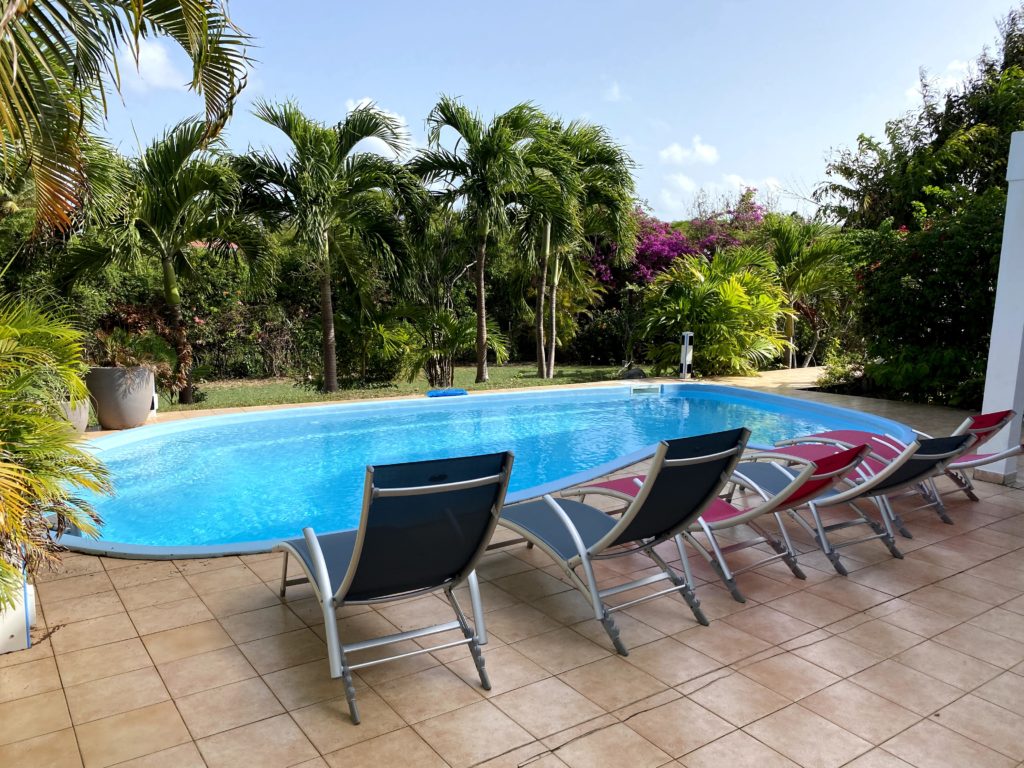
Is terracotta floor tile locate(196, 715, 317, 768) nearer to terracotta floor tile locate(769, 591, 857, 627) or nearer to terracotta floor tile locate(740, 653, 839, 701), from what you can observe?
terracotta floor tile locate(740, 653, 839, 701)

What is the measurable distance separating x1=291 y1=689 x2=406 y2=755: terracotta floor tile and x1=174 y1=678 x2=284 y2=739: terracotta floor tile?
138 millimetres

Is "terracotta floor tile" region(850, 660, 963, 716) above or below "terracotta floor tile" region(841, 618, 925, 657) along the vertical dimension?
below

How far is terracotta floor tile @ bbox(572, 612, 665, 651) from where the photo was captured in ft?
11.3

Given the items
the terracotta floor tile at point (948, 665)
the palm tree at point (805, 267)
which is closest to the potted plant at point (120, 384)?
the terracotta floor tile at point (948, 665)

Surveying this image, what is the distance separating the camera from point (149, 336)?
10.4 metres

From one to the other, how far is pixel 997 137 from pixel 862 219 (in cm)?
384

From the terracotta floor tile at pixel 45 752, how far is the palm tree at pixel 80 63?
7.69ft

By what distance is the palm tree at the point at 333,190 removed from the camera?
36.3 ft

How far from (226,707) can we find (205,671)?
1.12ft

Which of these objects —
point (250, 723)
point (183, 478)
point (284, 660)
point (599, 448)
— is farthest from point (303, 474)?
point (250, 723)

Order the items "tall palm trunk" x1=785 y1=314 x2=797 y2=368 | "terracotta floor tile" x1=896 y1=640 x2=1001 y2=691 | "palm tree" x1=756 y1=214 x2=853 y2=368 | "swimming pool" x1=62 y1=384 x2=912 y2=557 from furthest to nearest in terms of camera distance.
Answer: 1. "tall palm trunk" x1=785 y1=314 x2=797 y2=368
2. "palm tree" x1=756 y1=214 x2=853 y2=368
3. "swimming pool" x1=62 y1=384 x2=912 y2=557
4. "terracotta floor tile" x1=896 y1=640 x2=1001 y2=691

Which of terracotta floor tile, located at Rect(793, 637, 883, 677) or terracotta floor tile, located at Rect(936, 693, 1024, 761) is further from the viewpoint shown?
terracotta floor tile, located at Rect(793, 637, 883, 677)

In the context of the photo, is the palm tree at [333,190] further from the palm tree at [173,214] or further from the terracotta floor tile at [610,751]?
the terracotta floor tile at [610,751]

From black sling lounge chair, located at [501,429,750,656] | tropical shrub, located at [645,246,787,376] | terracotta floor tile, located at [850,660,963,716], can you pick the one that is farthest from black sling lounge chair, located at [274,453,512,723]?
tropical shrub, located at [645,246,787,376]
